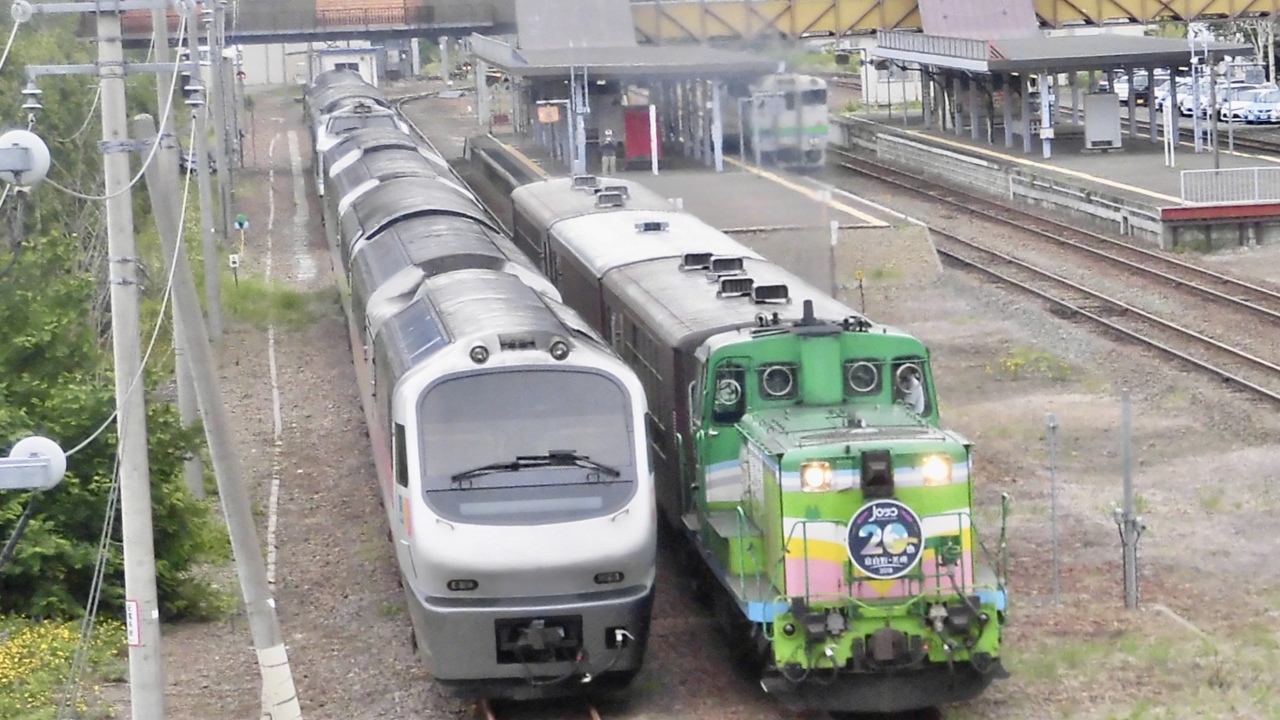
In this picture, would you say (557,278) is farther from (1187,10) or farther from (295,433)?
(1187,10)

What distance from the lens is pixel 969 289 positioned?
28656 mm

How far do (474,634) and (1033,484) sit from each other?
774 centimetres

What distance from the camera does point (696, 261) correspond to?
1555cm

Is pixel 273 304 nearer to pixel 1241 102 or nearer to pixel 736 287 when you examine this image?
pixel 736 287

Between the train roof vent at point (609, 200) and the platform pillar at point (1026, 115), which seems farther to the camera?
the platform pillar at point (1026, 115)

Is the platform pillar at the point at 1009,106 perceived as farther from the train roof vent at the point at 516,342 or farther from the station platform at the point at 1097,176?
the train roof vent at the point at 516,342

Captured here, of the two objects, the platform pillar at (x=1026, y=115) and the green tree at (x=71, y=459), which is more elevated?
the platform pillar at (x=1026, y=115)

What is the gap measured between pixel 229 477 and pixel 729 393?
3767 millimetres

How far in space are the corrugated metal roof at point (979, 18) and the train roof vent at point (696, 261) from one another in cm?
3734

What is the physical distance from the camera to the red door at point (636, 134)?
4262 cm

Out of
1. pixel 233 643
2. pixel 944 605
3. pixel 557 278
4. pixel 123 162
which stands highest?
pixel 123 162

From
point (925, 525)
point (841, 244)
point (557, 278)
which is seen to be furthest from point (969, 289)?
point (925, 525)

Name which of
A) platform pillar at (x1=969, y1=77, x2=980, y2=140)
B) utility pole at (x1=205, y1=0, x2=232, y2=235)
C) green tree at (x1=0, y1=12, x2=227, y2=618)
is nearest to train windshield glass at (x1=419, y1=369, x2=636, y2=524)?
green tree at (x1=0, y1=12, x2=227, y2=618)

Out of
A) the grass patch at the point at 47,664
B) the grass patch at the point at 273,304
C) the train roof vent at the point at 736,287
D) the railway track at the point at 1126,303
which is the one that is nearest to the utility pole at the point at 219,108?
the grass patch at the point at 273,304
